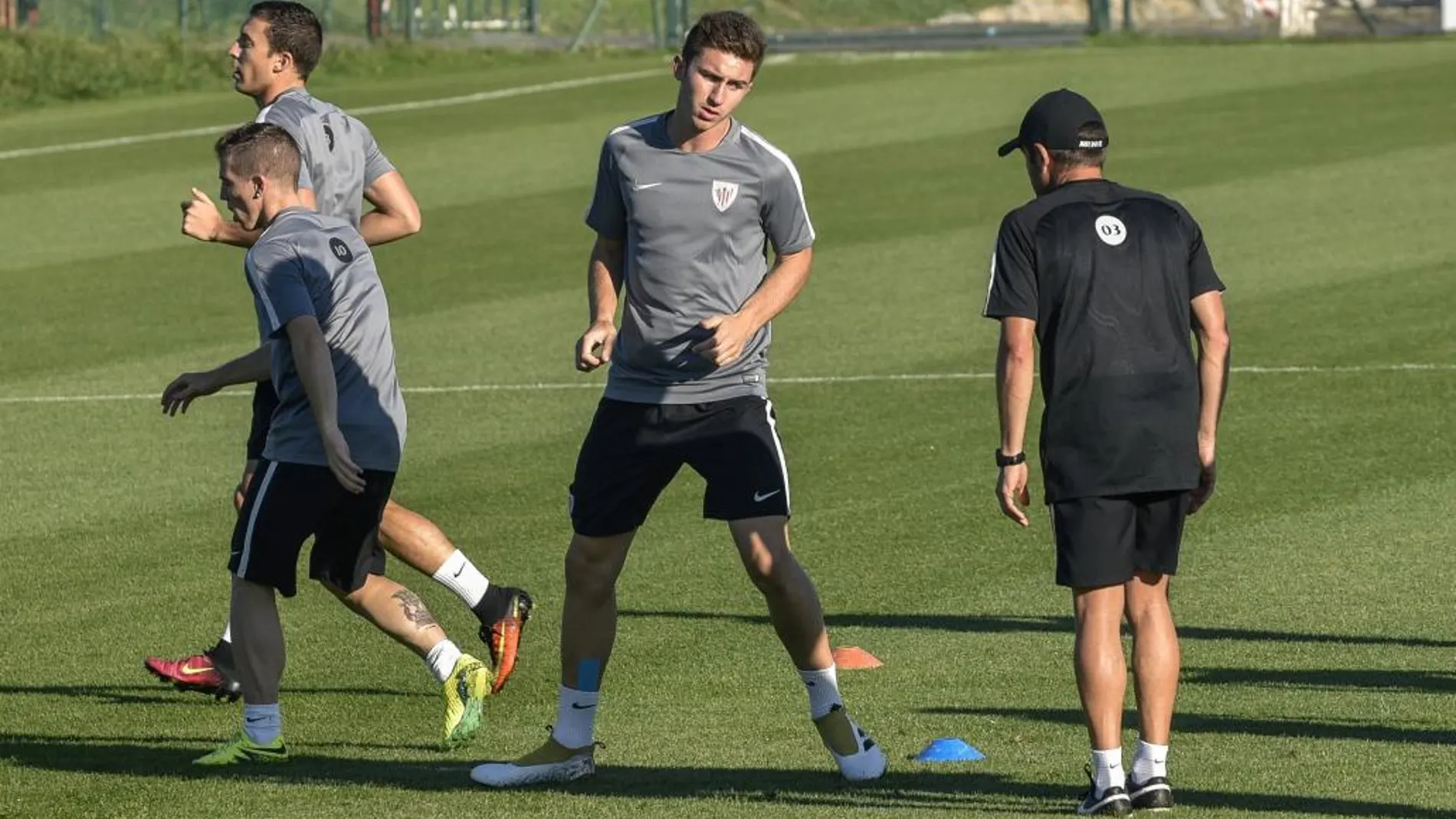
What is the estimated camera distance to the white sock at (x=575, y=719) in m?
7.88

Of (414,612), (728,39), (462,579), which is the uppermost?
(728,39)

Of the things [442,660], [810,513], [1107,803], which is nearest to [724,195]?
[442,660]

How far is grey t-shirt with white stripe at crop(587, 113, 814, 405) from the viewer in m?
7.68

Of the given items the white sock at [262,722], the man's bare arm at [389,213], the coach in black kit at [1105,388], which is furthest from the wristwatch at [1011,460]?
the man's bare arm at [389,213]

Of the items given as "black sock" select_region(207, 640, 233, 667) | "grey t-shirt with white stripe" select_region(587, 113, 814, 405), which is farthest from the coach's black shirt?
"black sock" select_region(207, 640, 233, 667)

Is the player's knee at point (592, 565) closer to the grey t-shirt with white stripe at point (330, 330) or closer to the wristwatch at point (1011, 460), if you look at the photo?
the grey t-shirt with white stripe at point (330, 330)

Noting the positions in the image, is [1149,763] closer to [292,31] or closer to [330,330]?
[330,330]

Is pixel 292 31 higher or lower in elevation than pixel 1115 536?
higher

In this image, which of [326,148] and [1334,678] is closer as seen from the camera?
[1334,678]

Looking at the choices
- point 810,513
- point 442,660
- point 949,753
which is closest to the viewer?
point 949,753

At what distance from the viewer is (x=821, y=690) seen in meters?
7.76

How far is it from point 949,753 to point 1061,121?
78.4 inches

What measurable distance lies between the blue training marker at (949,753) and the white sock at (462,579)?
190 centimetres

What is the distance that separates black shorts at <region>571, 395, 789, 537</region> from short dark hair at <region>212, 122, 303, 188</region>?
1234 mm
